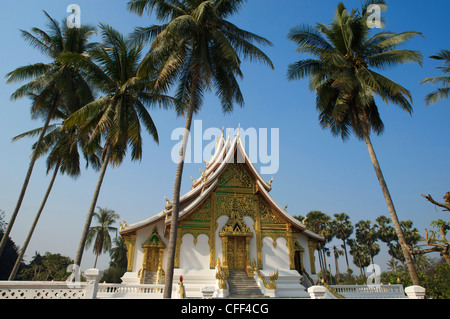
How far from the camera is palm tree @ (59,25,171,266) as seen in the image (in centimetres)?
1238

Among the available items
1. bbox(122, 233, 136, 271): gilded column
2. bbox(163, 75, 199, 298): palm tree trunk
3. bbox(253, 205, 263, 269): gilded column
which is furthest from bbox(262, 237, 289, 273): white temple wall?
bbox(163, 75, 199, 298): palm tree trunk

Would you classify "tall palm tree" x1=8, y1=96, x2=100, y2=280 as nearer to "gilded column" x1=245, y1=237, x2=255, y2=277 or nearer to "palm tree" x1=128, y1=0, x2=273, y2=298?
"palm tree" x1=128, y1=0, x2=273, y2=298

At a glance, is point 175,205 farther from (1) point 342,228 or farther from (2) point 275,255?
(1) point 342,228

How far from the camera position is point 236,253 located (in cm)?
1590

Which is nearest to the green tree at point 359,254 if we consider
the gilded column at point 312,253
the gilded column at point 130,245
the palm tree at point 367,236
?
the palm tree at point 367,236

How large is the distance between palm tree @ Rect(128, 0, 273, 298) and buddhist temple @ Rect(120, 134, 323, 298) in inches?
204

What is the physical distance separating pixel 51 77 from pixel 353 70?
48.4 feet

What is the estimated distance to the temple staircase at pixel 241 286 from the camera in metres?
13.6
